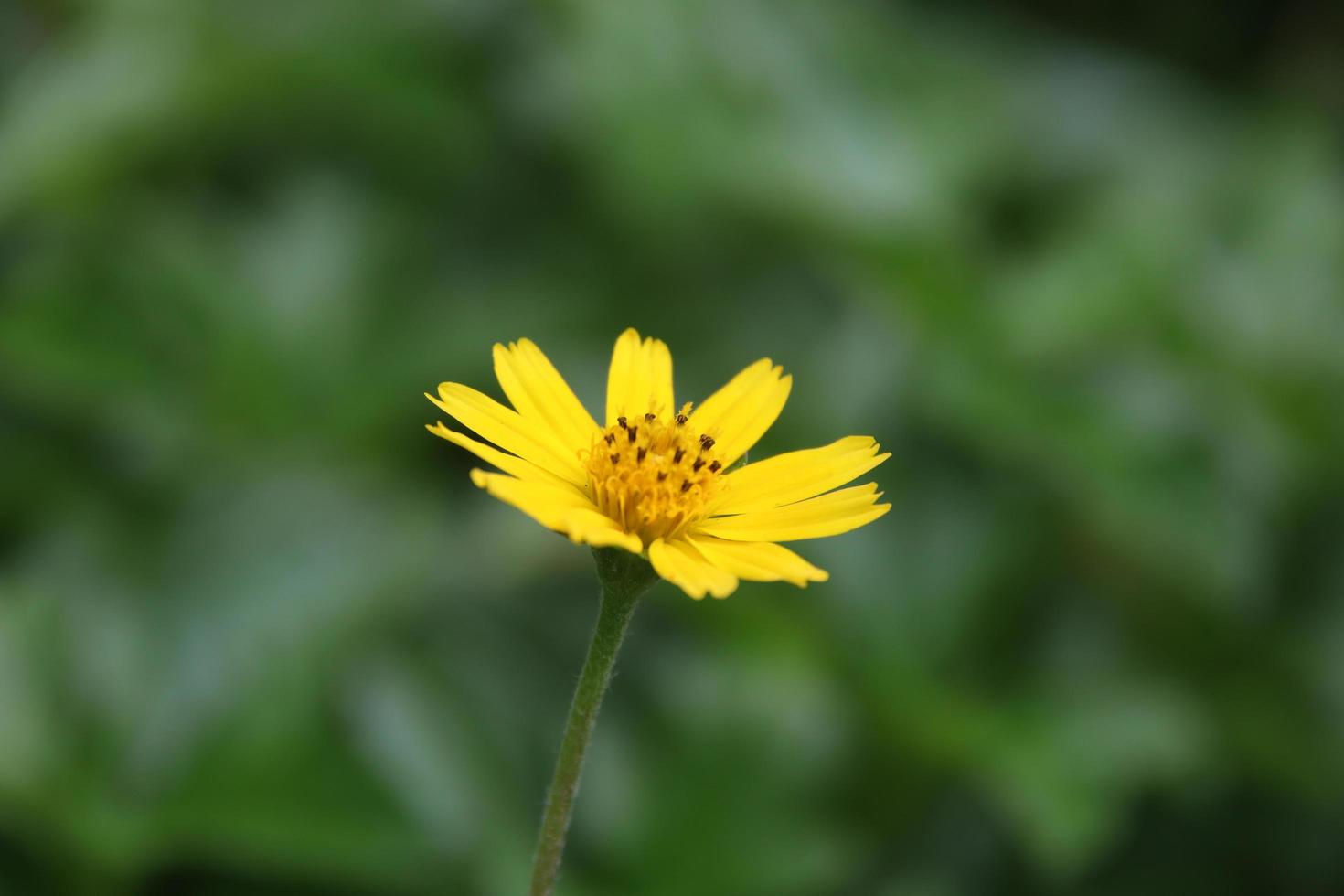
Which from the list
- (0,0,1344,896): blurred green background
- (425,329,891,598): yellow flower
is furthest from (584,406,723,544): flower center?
(0,0,1344,896): blurred green background

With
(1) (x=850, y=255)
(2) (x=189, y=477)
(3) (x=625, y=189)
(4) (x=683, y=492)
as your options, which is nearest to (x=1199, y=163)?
(1) (x=850, y=255)

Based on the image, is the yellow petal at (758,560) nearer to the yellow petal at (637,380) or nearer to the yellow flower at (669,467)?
the yellow flower at (669,467)

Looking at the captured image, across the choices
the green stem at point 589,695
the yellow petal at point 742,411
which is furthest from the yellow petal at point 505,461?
the yellow petal at point 742,411

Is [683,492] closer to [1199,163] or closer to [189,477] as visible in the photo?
[189,477]

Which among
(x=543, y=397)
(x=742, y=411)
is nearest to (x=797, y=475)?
(x=742, y=411)

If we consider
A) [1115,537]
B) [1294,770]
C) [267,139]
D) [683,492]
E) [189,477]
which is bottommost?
[683,492]

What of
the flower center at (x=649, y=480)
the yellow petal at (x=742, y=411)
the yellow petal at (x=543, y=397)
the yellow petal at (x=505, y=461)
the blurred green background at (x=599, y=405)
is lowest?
the yellow petal at (x=505, y=461)
